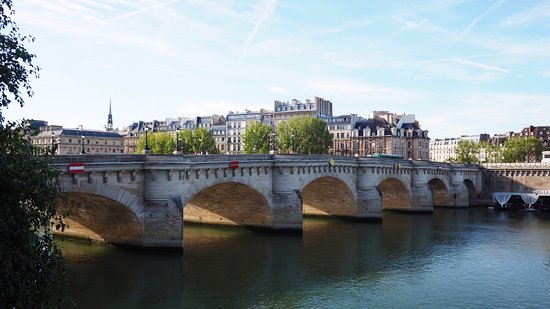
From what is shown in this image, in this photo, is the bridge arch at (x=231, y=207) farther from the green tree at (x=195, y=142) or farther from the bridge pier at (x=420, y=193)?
the green tree at (x=195, y=142)

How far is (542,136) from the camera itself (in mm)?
149250

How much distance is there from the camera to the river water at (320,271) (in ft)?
82.5

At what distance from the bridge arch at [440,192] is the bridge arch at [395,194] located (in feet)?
36.9

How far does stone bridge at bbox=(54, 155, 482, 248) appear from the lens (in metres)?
31.3

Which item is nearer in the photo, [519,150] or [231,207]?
[231,207]

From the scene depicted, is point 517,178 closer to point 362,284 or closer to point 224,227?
point 224,227

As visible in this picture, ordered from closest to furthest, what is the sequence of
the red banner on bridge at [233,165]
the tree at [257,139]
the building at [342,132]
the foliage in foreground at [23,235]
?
the foliage in foreground at [23,235] < the red banner on bridge at [233,165] < the tree at [257,139] < the building at [342,132]

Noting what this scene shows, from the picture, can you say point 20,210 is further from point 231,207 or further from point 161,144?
point 161,144

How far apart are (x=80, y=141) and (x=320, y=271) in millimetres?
103569

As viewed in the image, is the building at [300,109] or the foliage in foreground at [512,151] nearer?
the foliage in foreground at [512,151]

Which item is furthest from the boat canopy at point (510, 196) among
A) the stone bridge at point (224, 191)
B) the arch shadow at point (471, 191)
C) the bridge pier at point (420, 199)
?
the bridge pier at point (420, 199)

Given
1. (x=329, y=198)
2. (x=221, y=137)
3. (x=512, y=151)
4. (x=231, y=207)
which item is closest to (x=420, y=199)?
(x=329, y=198)

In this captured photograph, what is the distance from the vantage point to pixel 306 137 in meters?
97.2

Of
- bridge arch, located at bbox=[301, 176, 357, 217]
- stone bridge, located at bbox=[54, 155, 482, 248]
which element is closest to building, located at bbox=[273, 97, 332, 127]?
stone bridge, located at bbox=[54, 155, 482, 248]
